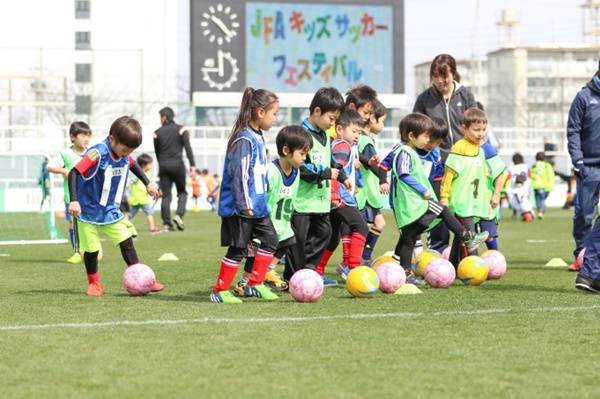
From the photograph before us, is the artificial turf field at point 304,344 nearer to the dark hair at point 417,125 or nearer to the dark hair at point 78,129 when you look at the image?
the dark hair at point 417,125

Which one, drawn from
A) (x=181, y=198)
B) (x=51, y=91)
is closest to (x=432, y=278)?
(x=181, y=198)

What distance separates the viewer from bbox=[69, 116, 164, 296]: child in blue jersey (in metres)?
8.23

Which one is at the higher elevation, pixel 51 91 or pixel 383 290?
pixel 51 91

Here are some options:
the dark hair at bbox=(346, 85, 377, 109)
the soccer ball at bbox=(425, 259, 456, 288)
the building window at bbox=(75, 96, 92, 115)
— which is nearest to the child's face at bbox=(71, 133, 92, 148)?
the dark hair at bbox=(346, 85, 377, 109)

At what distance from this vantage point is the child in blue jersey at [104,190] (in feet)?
27.0

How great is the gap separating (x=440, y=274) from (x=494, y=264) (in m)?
1.00

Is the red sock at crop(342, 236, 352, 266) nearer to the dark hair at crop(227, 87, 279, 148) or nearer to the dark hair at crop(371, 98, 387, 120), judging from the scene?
the dark hair at crop(371, 98, 387, 120)

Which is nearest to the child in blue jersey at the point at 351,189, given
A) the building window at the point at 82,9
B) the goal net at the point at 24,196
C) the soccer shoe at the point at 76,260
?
the soccer shoe at the point at 76,260

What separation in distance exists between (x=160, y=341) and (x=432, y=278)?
3.43 metres

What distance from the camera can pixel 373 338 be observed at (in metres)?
5.88

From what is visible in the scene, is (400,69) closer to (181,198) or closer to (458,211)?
(181,198)

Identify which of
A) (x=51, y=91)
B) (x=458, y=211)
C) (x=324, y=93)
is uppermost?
(x=51, y=91)

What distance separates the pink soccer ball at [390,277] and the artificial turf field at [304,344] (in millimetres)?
122

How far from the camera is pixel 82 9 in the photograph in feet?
229
